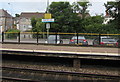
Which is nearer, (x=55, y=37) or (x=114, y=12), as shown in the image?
(x=55, y=37)

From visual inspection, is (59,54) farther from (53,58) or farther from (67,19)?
(67,19)

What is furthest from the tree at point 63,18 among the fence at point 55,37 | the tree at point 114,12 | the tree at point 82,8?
the fence at point 55,37

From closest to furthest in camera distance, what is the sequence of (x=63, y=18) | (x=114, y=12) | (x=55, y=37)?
(x=55, y=37)
(x=114, y=12)
(x=63, y=18)

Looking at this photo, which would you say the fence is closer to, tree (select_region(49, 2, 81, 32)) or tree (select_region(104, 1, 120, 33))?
tree (select_region(104, 1, 120, 33))

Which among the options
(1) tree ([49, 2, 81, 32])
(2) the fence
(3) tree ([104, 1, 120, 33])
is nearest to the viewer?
(2) the fence

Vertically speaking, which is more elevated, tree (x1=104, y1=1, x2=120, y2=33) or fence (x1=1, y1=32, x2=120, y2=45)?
tree (x1=104, y1=1, x2=120, y2=33)

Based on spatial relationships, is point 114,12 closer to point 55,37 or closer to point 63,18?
point 55,37

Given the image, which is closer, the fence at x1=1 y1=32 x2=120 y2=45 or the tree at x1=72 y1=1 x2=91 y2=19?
the fence at x1=1 y1=32 x2=120 y2=45

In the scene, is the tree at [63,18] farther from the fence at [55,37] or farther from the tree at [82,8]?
the fence at [55,37]

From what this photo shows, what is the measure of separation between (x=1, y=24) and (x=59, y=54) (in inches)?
2214

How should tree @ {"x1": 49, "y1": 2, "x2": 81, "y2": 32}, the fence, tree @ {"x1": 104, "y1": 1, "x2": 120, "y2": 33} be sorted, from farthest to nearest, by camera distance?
tree @ {"x1": 49, "y1": 2, "x2": 81, "y2": 32} → tree @ {"x1": 104, "y1": 1, "x2": 120, "y2": 33} → the fence

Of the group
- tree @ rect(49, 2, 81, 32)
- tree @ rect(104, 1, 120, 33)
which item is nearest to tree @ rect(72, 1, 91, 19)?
tree @ rect(49, 2, 81, 32)

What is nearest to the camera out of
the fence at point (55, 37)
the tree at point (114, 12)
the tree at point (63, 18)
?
the fence at point (55, 37)

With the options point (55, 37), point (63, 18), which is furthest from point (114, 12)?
point (63, 18)
